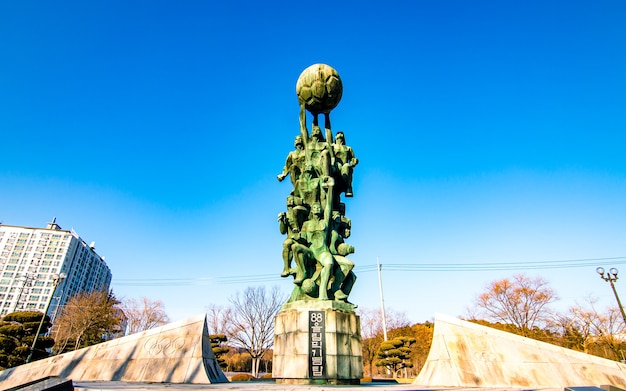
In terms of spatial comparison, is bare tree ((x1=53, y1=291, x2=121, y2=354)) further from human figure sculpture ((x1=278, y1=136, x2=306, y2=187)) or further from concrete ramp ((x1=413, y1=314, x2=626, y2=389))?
concrete ramp ((x1=413, y1=314, x2=626, y2=389))

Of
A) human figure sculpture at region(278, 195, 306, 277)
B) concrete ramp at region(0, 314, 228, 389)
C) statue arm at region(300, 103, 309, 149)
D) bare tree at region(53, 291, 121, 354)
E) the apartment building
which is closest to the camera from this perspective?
human figure sculpture at region(278, 195, 306, 277)

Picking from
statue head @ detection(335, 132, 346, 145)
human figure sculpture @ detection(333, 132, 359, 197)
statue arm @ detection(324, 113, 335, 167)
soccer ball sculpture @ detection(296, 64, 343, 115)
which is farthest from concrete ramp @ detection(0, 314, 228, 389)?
soccer ball sculpture @ detection(296, 64, 343, 115)

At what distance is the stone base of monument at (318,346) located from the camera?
8031 mm

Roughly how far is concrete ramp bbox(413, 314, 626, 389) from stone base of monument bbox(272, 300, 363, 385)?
3603 mm

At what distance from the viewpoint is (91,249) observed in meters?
97.8

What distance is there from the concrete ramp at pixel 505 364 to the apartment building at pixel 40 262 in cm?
9283

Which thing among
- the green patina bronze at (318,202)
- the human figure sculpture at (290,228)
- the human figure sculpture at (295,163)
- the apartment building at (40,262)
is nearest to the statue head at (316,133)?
the green patina bronze at (318,202)

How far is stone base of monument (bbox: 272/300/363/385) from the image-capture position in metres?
8.03

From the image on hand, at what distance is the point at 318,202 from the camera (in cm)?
1042

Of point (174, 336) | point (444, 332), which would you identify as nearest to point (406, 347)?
point (444, 332)

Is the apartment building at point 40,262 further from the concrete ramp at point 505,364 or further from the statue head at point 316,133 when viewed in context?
the concrete ramp at point 505,364

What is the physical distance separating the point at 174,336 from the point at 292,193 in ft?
21.1

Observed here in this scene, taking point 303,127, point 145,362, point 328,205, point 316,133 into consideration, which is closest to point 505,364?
point 328,205

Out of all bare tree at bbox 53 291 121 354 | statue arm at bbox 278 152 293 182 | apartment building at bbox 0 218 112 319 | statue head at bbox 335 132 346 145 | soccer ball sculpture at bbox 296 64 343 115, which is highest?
apartment building at bbox 0 218 112 319
